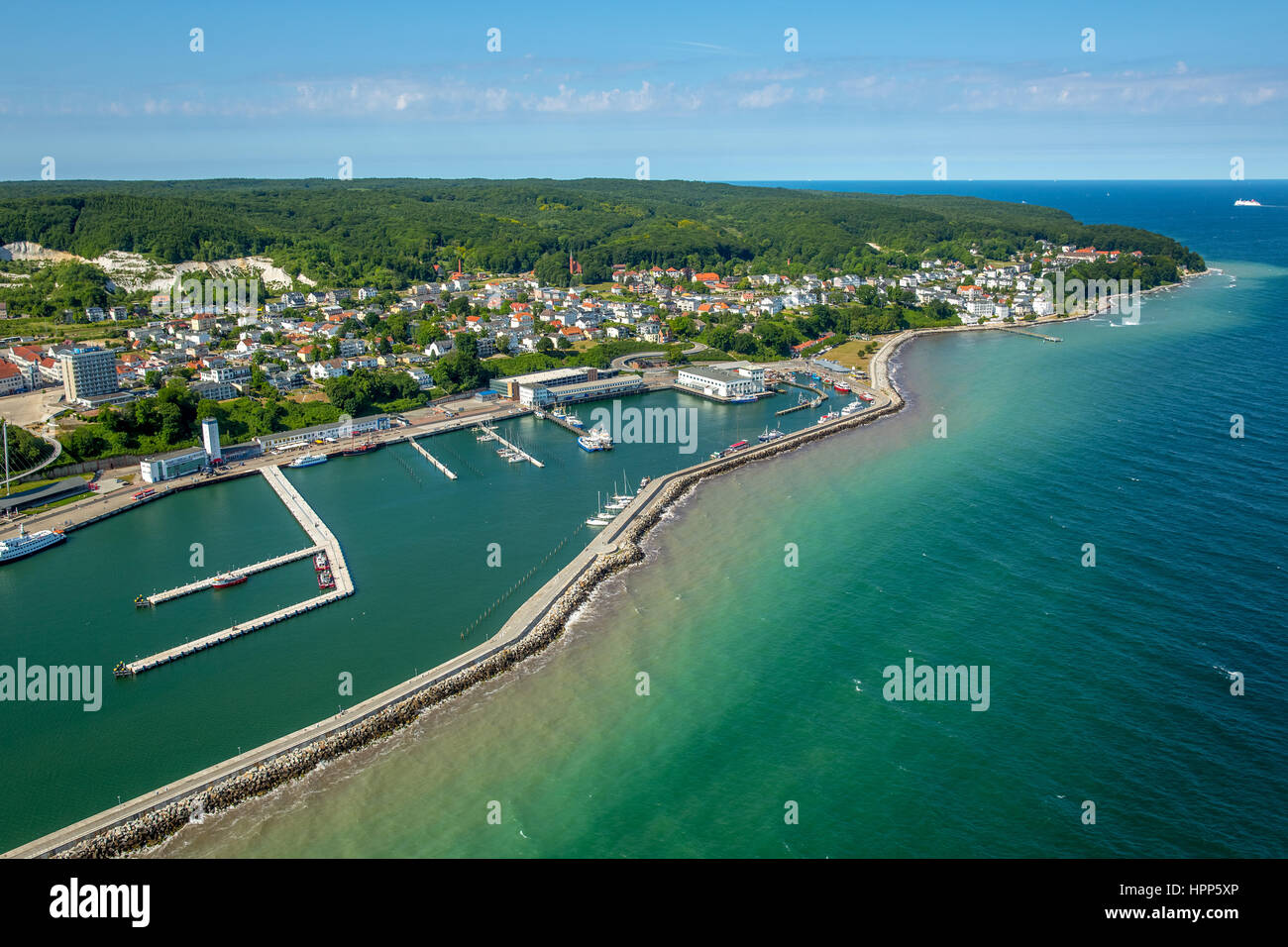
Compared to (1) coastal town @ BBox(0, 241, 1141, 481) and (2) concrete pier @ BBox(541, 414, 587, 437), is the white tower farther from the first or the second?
(2) concrete pier @ BBox(541, 414, 587, 437)

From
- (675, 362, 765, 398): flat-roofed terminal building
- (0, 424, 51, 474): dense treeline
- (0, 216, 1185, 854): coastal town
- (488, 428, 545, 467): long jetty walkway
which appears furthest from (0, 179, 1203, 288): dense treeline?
(0, 424, 51, 474): dense treeline

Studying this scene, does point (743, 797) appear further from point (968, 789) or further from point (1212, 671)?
point (1212, 671)

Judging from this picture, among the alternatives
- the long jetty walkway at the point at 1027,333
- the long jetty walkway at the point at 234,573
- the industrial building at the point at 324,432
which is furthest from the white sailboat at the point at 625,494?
the long jetty walkway at the point at 1027,333

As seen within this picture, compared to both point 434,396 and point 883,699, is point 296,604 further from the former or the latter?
point 434,396

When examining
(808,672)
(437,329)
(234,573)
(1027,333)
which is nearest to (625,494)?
(808,672)

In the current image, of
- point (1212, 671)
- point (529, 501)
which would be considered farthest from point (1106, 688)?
point (529, 501)

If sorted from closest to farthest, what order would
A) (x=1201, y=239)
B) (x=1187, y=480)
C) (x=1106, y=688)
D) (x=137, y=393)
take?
(x=1106, y=688)
(x=1187, y=480)
(x=137, y=393)
(x=1201, y=239)

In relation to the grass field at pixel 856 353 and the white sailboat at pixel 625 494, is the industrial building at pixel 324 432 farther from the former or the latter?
the grass field at pixel 856 353
